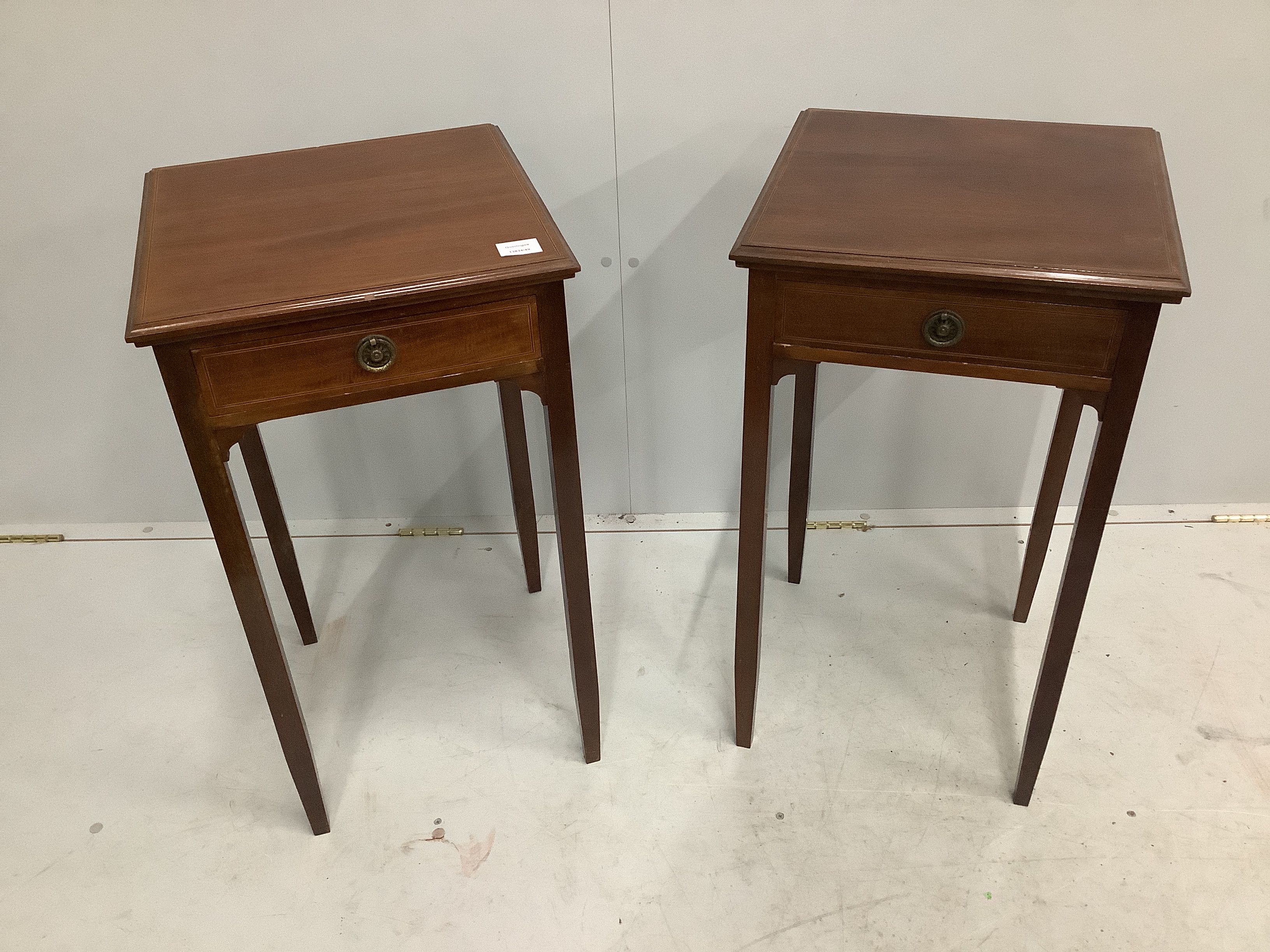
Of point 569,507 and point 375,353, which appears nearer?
point 375,353

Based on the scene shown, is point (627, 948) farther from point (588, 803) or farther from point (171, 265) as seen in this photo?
point (171, 265)

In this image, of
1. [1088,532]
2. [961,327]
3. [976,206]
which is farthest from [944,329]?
[1088,532]

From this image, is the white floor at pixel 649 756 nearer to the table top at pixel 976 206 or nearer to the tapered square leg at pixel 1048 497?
the tapered square leg at pixel 1048 497

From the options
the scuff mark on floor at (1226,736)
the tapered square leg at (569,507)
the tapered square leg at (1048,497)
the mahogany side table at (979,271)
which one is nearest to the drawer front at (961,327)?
the mahogany side table at (979,271)

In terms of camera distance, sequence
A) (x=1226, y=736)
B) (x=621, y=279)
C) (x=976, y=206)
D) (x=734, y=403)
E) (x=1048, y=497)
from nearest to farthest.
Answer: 1. (x=976, y=206)
2. (x=1226, y=736)
3. (x=1048, y=497)
4. (x=621, y=279)
5. (x=734, y=403)

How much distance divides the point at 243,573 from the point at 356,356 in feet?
1.04

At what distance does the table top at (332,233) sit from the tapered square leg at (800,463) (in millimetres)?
518

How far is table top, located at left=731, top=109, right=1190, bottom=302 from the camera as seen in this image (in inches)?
39.5

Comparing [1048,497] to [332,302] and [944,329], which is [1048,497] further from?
[332,302]

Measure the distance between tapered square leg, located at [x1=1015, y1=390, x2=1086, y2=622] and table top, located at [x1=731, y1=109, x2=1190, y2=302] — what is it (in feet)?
1.05

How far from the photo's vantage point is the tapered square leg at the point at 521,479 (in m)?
1.55

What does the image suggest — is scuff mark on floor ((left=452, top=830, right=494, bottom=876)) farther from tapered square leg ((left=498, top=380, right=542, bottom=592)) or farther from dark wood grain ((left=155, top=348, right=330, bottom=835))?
tapered square leg ((left=498, top=380, right=542, bottom=592))

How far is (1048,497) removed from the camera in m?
1.58

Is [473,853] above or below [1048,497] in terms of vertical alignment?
below
